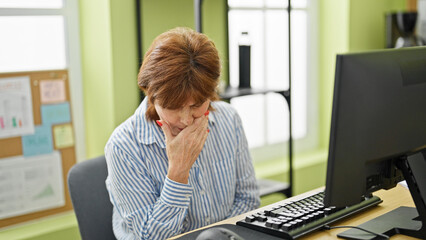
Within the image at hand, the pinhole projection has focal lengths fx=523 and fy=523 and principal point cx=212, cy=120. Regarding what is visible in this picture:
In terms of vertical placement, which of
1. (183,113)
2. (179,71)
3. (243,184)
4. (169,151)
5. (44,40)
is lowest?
(243,184)

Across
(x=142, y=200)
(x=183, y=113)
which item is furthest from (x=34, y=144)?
(x=183, y=113)

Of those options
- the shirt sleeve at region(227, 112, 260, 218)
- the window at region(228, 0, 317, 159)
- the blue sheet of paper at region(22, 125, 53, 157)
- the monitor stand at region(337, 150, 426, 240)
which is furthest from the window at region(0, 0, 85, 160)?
the monitor stand at region(337, 150, 426, 240)

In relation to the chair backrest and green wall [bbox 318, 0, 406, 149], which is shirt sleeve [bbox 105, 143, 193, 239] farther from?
green wall [bbox 318, 0, 406, 149]

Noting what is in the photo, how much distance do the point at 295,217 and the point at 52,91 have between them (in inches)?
51.8

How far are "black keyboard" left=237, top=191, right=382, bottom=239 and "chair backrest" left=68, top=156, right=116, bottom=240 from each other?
0.42m

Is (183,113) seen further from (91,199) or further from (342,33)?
(342,33)

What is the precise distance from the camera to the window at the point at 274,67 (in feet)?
9.35

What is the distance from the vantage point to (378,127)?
1.10 m

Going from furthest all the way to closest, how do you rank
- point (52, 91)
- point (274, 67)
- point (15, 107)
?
point (274, 67) < point (52, 91) < point (15, 107)

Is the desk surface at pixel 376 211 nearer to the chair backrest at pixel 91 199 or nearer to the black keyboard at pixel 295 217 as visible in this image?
the black keyboard at pixel 295 217

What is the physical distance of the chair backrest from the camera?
1456 mm

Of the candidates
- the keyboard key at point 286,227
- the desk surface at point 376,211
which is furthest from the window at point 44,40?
the keyboard key at point 286,227

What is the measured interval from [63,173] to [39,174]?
0.11 meters

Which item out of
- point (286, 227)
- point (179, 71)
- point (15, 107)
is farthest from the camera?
point (15, 107)
